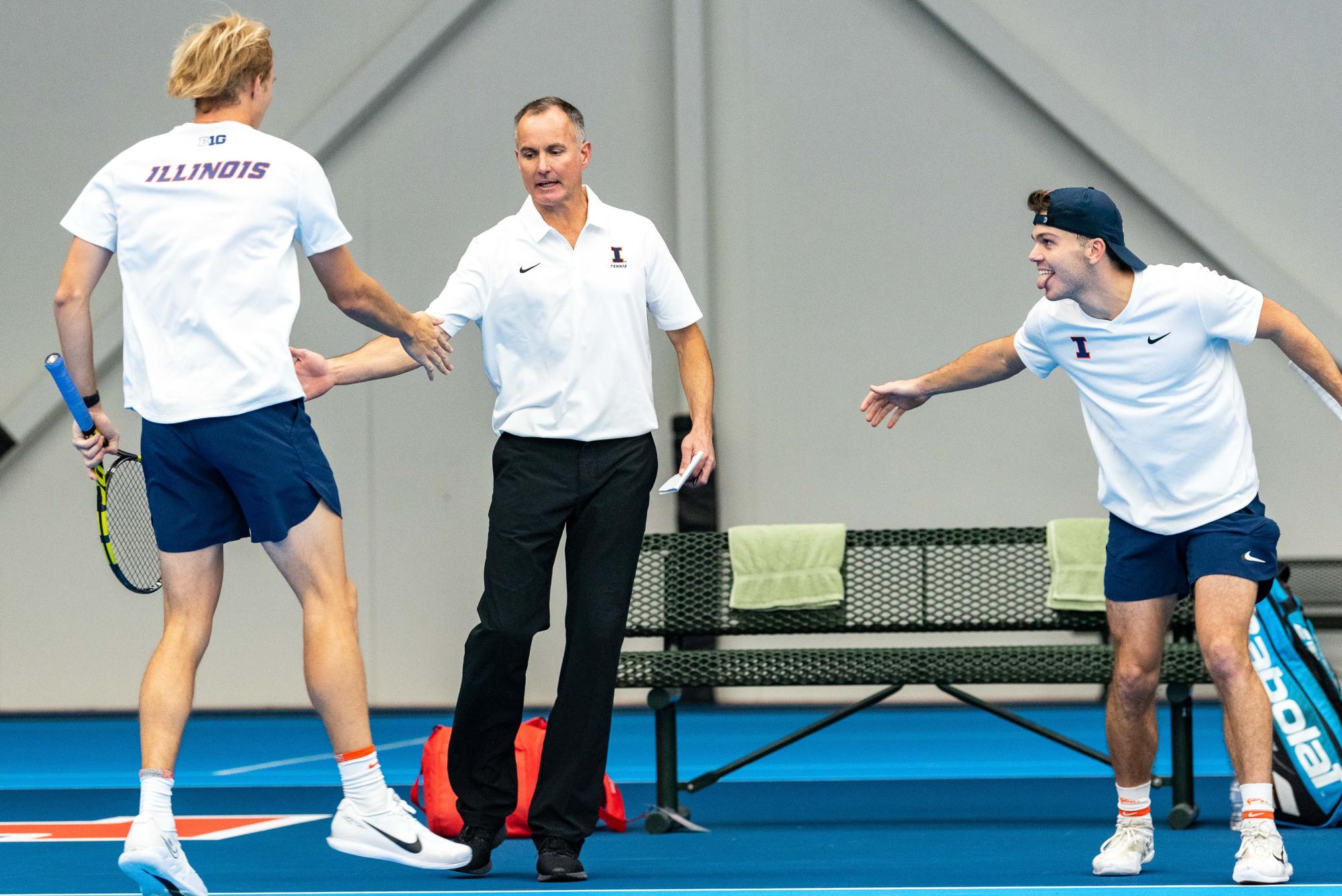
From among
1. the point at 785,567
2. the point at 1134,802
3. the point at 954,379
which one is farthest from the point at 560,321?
the point at 1134,802

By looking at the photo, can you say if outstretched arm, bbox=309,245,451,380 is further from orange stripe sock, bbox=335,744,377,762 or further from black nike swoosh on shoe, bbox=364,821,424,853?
black nike swoosh on shoe, bbox=364,821,424,853

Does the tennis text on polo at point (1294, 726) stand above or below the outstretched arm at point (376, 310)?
below

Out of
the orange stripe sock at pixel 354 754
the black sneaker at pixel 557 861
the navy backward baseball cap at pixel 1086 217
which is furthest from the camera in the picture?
the navy backward baseball cap at pixel 1086 217

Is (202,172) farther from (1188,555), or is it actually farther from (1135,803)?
(1135,803)

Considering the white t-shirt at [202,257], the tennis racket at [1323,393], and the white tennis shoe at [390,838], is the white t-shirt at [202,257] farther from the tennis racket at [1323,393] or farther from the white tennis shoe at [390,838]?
the tennis racket at [1323,393]

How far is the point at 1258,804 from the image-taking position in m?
3.49

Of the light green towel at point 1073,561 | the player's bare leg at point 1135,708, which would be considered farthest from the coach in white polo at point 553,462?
the light green towel at point 1073,561

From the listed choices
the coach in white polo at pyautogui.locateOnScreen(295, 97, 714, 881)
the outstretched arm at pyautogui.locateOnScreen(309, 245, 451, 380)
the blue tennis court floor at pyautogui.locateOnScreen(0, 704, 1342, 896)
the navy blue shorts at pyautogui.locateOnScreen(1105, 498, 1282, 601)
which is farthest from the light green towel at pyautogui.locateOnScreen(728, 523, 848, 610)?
the outstretched arm at pyautogui.locateOnScreen(309, 245, 451, 380)

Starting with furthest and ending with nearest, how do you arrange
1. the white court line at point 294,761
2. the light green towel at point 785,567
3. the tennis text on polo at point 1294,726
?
the white court line at point 294,761 < the light green towel at point 785,567 < the tennis text on polo at point 1294,726

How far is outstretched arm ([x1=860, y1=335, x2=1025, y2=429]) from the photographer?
4.00m

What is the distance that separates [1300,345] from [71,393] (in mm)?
2729

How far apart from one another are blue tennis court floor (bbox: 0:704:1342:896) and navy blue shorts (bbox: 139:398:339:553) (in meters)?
0.83

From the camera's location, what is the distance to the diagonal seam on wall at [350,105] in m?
8.41

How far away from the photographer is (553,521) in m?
3.78
